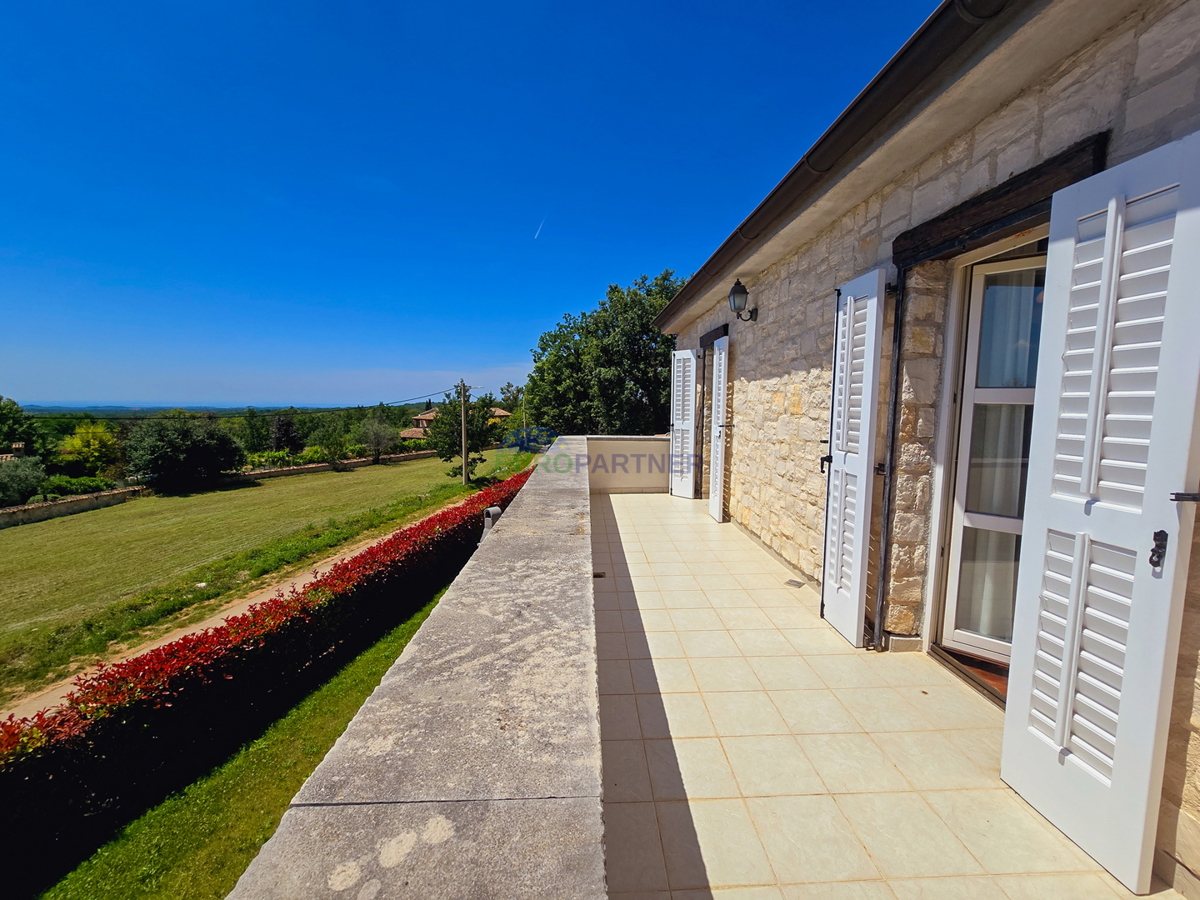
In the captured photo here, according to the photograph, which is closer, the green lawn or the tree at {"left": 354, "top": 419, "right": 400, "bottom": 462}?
the green lawn

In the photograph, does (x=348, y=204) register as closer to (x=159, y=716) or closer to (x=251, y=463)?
(x=251, y=463)

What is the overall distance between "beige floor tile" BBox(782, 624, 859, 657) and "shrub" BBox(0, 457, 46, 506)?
28218 millimetres

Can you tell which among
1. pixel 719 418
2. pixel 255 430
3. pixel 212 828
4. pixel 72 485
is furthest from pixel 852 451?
pixel 255 430

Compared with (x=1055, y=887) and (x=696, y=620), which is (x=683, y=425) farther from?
(x=1055, y=887)

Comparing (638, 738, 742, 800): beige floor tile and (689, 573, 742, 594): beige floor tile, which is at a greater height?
(689, 573, 742, 594): beige floor tile

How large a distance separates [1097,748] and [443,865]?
6.52 feet

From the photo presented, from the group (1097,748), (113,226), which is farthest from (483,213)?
(1097,748)

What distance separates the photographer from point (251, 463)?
27812 mm

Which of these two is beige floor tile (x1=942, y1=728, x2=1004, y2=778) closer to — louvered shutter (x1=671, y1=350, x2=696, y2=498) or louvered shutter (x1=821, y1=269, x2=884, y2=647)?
louvered shutter (x1=821, y1=269, x2=884, y2=647)

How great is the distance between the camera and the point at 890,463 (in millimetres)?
2793

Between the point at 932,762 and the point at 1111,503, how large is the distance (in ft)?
4.29

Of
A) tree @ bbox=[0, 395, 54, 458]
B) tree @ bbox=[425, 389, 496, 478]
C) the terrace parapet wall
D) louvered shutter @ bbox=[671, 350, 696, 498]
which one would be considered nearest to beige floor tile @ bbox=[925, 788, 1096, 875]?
the terrace parapet wall

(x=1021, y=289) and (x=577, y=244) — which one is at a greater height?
(x=577, y=244)

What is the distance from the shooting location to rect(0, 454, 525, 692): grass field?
6664 mm
